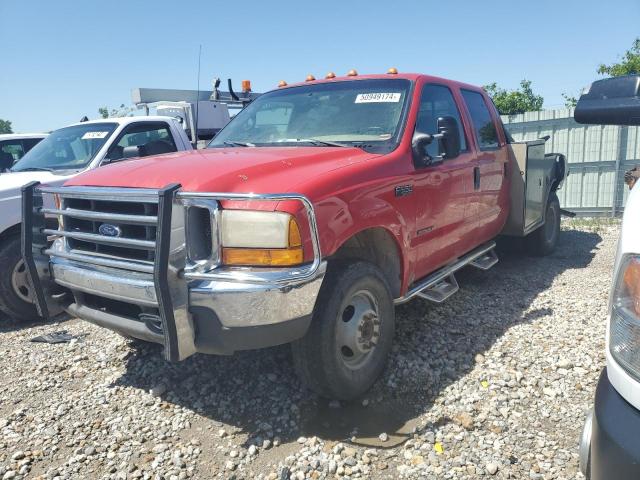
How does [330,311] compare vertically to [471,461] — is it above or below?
above

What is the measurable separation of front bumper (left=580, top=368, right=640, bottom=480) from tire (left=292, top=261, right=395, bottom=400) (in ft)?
4.89

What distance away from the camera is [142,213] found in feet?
9.01

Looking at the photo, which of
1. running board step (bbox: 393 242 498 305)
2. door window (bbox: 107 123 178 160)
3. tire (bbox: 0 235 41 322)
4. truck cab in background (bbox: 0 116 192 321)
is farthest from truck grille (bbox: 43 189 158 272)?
door window (bbox: 107 123 178 160)

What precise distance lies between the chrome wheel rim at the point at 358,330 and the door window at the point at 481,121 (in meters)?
2.36

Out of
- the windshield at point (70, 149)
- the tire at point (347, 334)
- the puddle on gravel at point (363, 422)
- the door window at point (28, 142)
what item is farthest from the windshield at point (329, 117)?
the door window at point (28, 142)

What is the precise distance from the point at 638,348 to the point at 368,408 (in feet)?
6.38

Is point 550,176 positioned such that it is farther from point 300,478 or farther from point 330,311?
point 300,478

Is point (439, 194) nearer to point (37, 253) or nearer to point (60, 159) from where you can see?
point (37, 253)

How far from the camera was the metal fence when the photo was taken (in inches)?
386

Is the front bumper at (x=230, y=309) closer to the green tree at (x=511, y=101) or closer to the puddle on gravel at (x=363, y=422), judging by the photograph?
the puddle on gravel at (x=363, y=422)

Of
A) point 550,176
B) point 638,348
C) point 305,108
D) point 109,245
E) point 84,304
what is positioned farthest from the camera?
point 550,176

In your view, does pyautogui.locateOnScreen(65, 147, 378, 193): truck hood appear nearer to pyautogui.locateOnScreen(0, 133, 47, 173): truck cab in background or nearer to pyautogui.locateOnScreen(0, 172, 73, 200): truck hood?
pyautogui.locateOnScreen(0, 172, 73, 200): truck hood

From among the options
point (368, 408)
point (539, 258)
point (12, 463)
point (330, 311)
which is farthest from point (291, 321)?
point (539, 258)

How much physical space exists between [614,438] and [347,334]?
172 centimetres
